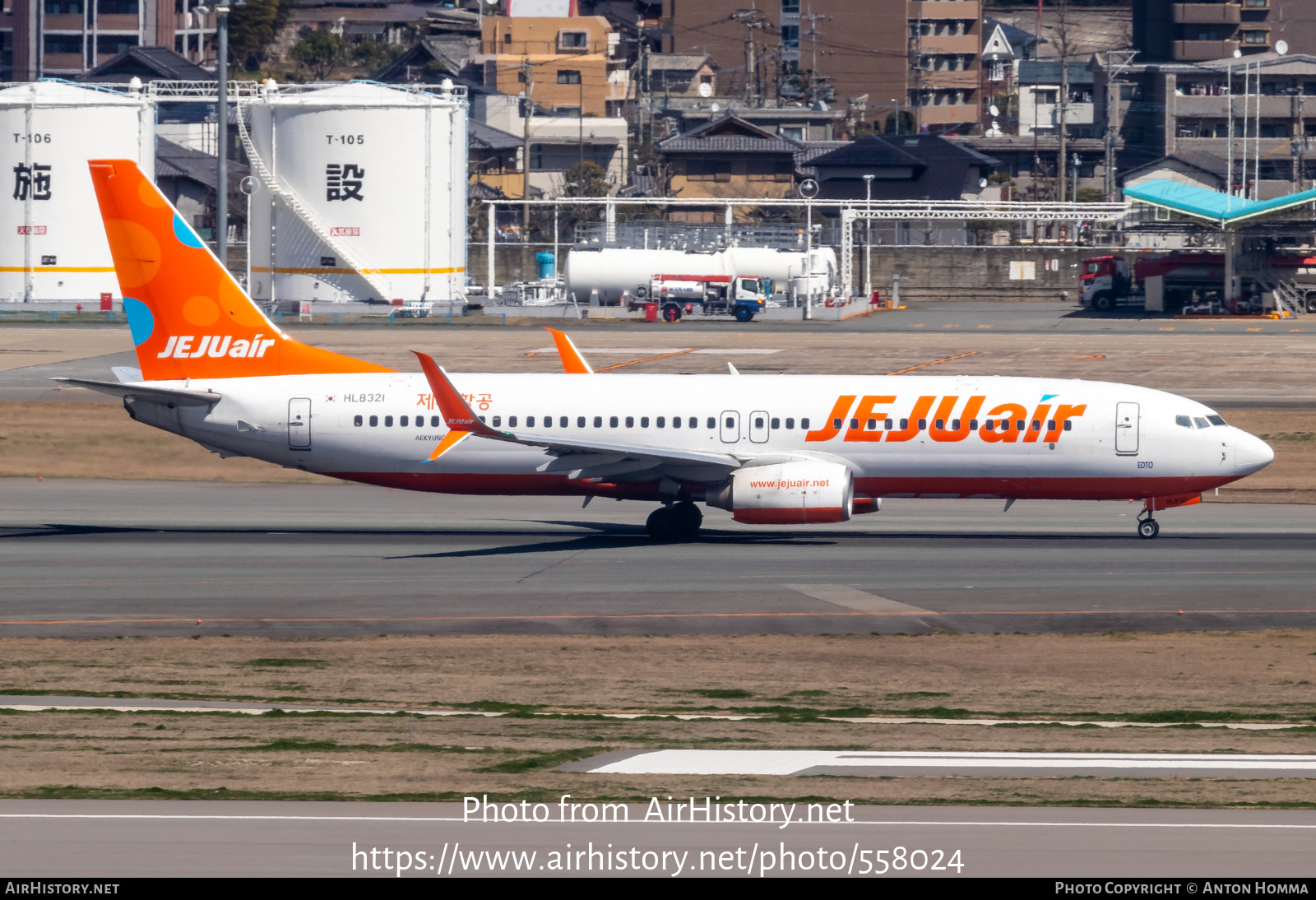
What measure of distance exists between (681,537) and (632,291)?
70618mm

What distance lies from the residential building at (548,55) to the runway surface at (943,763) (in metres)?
183

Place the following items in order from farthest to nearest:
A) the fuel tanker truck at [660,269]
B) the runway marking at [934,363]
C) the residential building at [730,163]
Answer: the residential building at [730,163] < the fuel tanker truck at [660,269] < the runway marking at [934,363]

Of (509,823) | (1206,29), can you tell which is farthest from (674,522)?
(1206,29)

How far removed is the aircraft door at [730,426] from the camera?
38844mm

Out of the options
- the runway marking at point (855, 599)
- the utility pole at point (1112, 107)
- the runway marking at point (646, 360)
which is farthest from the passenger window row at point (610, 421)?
the utility pole at point (1112, 107)

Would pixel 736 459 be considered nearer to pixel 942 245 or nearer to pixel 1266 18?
pixel 942 245

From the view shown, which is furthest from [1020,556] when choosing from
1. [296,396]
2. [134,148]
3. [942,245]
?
[942,245]

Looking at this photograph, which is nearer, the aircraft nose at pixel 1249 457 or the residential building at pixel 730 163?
the aircraft nose at pixel 1249 457

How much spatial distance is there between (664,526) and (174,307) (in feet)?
43.4

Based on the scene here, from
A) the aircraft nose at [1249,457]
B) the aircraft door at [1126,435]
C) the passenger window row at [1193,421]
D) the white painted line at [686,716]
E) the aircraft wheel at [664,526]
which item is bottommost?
the white painted line at [686,716]

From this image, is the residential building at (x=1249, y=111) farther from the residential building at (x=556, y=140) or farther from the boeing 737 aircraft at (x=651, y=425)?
the boeing 737 aircraft at (x=651, y=425)

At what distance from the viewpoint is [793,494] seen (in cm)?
3703

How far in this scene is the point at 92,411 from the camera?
5509 centimetres

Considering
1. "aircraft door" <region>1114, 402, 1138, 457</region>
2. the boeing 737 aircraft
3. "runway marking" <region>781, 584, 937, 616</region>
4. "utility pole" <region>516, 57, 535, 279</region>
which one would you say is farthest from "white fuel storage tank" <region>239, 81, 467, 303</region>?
"runway marking" <region>781, 584, 937, 616</region>
